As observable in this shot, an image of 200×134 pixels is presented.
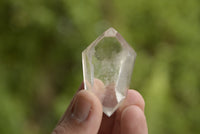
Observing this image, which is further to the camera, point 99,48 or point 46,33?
point 46,33

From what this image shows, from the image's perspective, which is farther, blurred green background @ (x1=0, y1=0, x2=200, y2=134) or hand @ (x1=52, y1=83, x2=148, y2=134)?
blurred green background @ (x1=0, y1=0, x2=200, y2=134)

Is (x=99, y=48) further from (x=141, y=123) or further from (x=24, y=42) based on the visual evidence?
(x=24, y=42)

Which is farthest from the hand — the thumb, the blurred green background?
the blurred green background

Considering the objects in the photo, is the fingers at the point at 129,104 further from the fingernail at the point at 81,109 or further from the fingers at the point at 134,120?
the fingernail at the point at 81,109

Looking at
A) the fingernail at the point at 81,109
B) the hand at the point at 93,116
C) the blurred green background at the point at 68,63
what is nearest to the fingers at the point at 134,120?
the hand at the point at 93,116

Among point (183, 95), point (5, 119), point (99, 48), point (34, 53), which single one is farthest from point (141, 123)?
point (183, 95)

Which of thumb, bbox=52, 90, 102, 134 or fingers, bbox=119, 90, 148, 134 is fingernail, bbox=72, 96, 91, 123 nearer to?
thumb, bbox=52, 90, 102, 134
